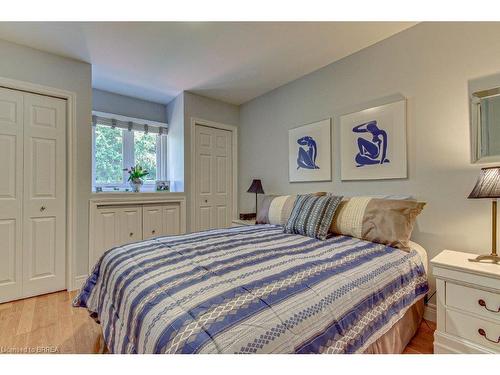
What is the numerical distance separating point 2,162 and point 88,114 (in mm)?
866

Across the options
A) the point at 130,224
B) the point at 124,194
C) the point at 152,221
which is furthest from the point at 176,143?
the point at 130,224

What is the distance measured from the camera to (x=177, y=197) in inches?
128

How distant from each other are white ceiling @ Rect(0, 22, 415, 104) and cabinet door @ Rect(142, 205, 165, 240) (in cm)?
162

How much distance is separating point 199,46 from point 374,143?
190 centimetres

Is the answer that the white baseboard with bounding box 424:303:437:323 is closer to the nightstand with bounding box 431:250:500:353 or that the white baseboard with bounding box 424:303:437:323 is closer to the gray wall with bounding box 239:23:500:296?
the gray wall with bounding box 239:23:500:296

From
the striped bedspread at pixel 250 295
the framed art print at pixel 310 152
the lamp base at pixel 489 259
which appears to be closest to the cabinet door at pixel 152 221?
the striped bedspread at pixel 250 295

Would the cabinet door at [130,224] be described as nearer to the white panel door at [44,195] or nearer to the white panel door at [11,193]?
the white panel door at [44,195]

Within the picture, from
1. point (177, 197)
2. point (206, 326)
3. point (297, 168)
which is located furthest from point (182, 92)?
point (206, 326)

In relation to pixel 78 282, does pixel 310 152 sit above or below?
above

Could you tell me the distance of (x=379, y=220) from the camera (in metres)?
1.74

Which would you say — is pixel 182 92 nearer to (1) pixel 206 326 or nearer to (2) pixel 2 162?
(2) pixel 2 162

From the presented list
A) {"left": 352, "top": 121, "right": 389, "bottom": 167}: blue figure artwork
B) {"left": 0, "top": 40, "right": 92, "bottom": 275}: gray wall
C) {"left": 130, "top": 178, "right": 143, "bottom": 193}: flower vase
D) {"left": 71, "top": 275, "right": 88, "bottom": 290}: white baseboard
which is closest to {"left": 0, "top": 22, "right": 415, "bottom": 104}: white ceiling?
{"left": 0, "top": 40, "right": 92, "bottom": 275}: gray wall

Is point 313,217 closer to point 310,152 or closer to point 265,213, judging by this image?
point 265,213

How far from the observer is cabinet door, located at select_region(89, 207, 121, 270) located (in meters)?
2.66
